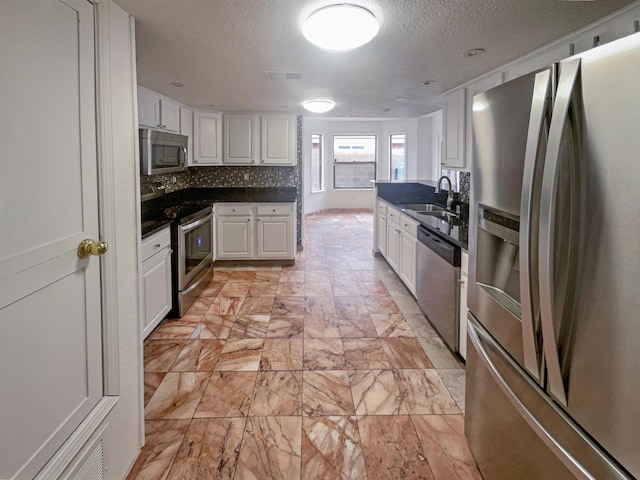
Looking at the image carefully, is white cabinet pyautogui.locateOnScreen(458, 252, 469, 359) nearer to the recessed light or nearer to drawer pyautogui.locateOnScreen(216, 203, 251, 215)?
the recessed light

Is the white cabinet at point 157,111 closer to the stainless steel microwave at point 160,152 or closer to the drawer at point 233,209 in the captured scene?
the stainless steel microwave at point 160,152

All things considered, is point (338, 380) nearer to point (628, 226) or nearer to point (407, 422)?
point (407, 422)

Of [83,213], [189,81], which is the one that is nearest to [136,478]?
[83,213]

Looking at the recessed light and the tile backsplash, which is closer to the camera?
the recessed light

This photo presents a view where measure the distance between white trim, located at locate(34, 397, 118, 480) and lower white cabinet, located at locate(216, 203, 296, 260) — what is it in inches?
156

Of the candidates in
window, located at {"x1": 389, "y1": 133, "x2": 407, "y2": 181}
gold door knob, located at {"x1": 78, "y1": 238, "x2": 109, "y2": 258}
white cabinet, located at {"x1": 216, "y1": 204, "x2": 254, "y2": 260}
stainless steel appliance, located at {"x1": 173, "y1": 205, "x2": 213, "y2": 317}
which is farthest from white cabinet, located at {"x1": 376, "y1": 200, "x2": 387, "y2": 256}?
window, located at {"x1": 389, "y1": 133, "x2": 407, "y2": 181}

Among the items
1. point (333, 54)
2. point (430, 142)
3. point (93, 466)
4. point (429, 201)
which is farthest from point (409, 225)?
point (430, 142)

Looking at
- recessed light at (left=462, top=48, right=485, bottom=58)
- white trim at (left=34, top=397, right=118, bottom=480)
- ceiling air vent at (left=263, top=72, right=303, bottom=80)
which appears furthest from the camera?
ceiling air vent at (left=263, top=72, right=303, bottom=80)

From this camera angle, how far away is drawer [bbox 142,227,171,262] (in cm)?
315

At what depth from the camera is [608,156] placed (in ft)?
2.99

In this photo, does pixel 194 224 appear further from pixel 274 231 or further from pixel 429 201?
pixel 429 201

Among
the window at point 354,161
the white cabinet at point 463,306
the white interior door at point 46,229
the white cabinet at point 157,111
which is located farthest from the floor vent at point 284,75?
the window at point 354,161

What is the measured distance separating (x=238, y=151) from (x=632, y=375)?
550cm

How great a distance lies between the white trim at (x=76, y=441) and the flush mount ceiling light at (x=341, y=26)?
193 cm
